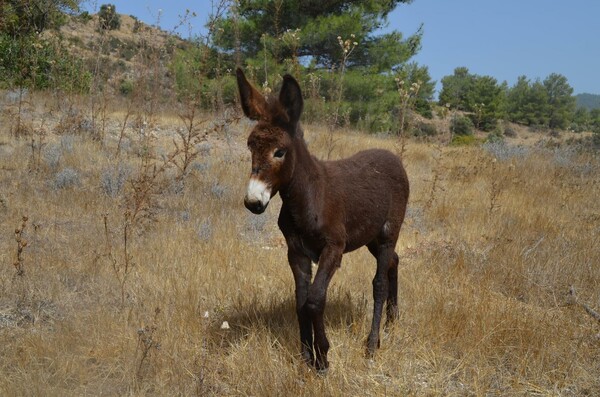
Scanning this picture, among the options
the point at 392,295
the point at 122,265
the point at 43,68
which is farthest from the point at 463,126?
the point at 122,265

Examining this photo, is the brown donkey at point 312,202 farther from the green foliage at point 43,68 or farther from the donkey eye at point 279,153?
the green foliage at point 43,68

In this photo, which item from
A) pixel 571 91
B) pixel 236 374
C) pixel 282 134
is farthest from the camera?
pixel 571 91

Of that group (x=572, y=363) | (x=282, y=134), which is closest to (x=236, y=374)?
(x=282, y=134)

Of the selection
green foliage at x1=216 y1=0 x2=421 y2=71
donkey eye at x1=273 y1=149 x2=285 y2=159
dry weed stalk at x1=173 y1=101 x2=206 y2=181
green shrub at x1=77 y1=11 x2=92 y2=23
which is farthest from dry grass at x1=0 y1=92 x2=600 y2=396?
green foliage at x1=216 y1=0 x2=421 y2=71

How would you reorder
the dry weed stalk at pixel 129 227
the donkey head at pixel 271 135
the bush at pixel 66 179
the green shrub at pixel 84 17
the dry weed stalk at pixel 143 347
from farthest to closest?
the green shrub at pixel 84 17 → the bush at pixel 66 179 → the dry weed stalk at pixel 129 227 → the dry weed stalk at pixel 143 347 → the donkey head at pixel 271 135

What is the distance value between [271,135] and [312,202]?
1.69 feet

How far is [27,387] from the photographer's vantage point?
303 centimetres

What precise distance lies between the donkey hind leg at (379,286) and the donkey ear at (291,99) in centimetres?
144

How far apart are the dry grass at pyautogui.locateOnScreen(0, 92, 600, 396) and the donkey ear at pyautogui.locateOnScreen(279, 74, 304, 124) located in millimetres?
1414

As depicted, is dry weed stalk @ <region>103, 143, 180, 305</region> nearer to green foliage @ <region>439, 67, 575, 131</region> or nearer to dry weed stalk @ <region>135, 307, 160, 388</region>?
dry weed stalk @ <region>135, 307, 160, 388</region>

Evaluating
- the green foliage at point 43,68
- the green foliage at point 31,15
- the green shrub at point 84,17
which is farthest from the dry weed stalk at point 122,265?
the green shrub at point 84,17

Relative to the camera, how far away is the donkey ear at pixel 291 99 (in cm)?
300

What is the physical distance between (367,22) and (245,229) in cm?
1281

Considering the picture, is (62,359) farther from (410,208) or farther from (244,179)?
(410,208)
